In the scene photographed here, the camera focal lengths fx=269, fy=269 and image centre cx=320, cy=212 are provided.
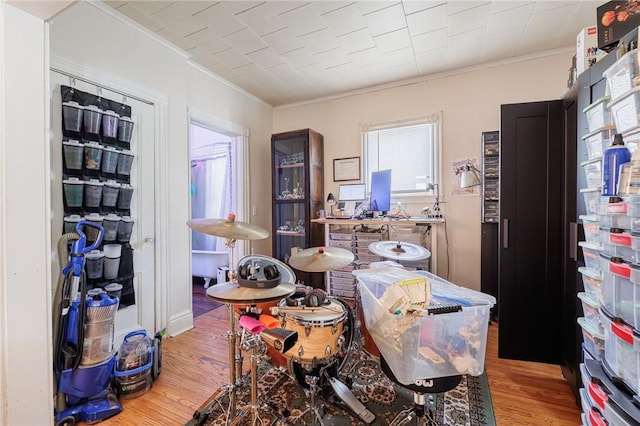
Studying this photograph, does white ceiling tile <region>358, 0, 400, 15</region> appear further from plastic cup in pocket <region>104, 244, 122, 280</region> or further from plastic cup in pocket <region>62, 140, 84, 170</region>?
plastic cup in pocket <region>104, 244, 122, 280</region>

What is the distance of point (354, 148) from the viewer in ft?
12.1

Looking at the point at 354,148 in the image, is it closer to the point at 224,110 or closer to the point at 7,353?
the point at 224,110

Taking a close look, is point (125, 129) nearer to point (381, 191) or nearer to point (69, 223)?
point (69, 223)

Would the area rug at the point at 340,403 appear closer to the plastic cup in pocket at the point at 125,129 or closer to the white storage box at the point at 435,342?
the white storage box at the point at 435,342

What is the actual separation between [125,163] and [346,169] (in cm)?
249

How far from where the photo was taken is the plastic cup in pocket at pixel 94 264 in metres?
1.88

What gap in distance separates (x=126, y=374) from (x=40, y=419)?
391 mm

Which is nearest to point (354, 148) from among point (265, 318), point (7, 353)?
point (265, 318)

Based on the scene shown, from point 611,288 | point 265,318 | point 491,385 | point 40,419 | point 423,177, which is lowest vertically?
point 491,385

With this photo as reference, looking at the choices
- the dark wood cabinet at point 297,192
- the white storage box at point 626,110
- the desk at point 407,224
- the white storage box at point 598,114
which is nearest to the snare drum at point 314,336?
the white storage box at point 626,110

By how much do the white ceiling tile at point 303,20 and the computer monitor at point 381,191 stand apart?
5.47 ft

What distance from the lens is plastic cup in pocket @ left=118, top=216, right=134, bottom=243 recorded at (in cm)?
210

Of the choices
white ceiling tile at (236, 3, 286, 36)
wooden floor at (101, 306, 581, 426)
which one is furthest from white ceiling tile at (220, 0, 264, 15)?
wooden floor at (101, 306, 581, 426)

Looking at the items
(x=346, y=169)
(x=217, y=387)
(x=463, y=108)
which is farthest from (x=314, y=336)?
(x=463, y=108)
